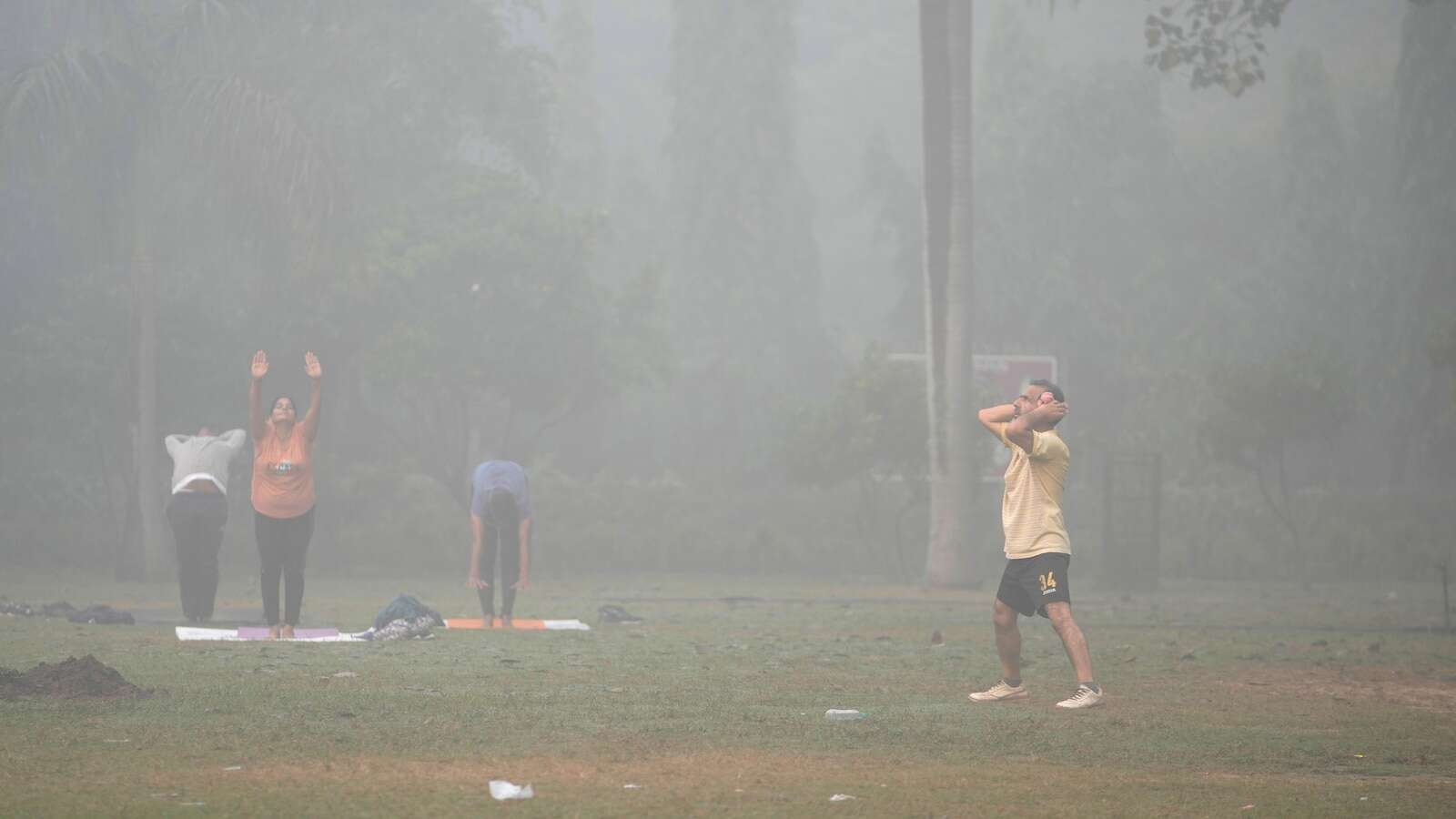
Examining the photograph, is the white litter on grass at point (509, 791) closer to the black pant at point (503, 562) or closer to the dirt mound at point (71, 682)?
the dirt mound at point (71, 682)

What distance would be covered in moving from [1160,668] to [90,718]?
7.85 metres

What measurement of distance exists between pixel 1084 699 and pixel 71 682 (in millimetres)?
5700

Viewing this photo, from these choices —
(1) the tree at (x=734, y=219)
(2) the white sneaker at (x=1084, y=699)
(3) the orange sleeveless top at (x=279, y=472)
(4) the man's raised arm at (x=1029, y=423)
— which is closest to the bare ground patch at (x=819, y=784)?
(2) the white sneaker at (x=1084, y=699)

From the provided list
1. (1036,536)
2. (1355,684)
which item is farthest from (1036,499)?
(1355,684)

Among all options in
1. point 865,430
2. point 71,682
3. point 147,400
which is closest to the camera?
point 71,682

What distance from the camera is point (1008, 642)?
10273 millimetres

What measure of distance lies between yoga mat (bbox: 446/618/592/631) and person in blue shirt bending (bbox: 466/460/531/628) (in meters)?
0.14

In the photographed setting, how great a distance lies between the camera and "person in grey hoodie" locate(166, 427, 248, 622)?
53.2 feet

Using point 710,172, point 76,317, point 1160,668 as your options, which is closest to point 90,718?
point 1160,668

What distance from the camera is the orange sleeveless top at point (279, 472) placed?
1398cm

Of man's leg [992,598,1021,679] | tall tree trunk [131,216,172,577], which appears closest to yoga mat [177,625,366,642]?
man's leg [992,598,1021,679]

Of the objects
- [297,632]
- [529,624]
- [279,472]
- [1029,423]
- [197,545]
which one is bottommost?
[529,624]

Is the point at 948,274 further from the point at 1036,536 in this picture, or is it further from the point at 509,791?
the point at 509,791

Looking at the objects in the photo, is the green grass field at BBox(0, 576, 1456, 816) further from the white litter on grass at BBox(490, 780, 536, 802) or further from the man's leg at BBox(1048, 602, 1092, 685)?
the man's leg at BBox(1048, 602, 1092, 685)
